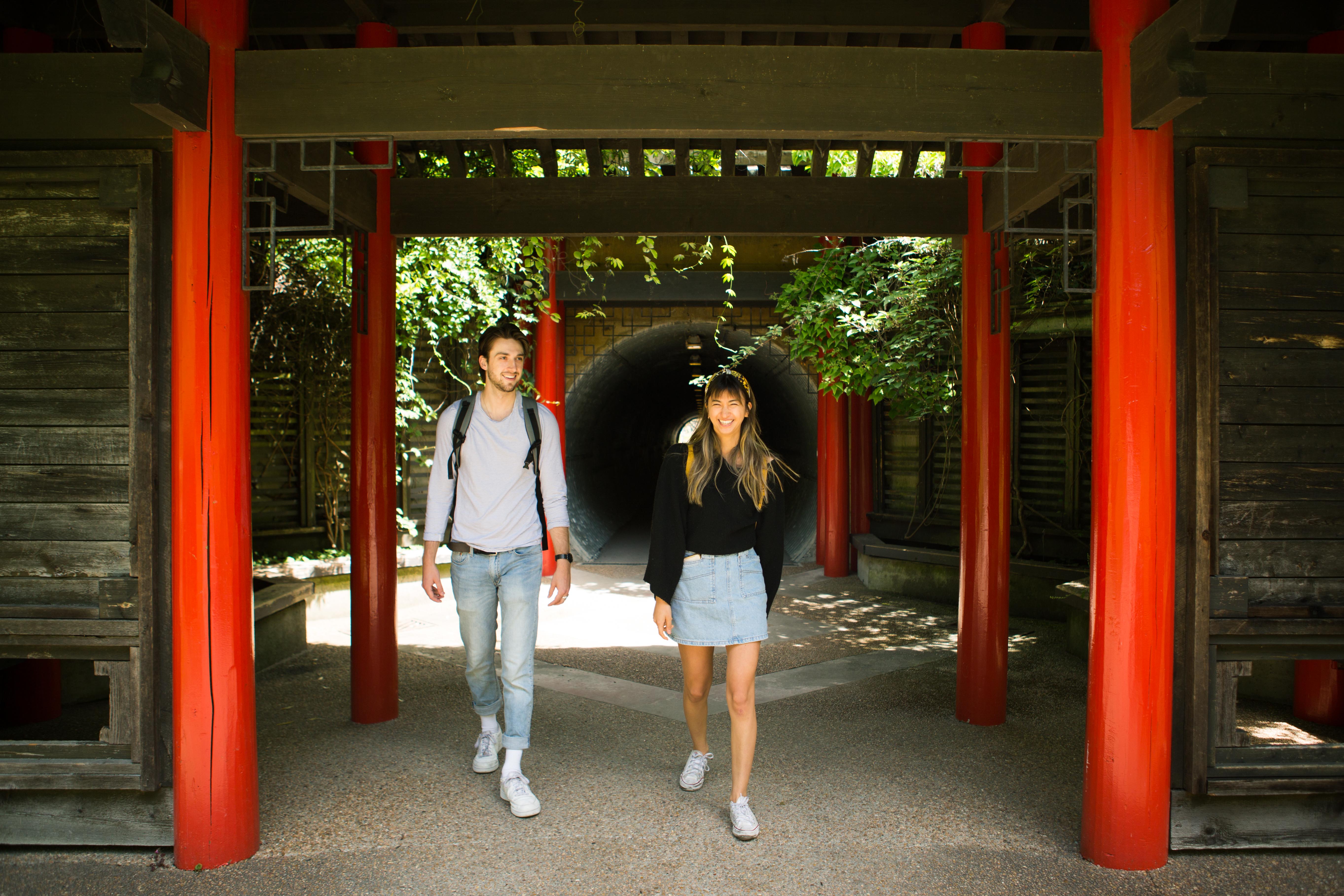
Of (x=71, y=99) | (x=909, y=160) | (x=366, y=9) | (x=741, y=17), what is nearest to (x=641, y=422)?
(x=909, y=160)

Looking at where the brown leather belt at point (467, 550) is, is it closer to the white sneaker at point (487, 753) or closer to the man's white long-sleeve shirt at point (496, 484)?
the man's white long-sleeve shirt at point (496, 484)

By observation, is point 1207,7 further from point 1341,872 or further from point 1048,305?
point 1048,305

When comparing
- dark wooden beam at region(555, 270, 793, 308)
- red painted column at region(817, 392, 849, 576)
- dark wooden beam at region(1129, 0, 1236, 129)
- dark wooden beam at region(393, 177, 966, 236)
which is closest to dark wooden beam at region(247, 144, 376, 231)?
dark wooden beam at region(393, 177, 966, 236)

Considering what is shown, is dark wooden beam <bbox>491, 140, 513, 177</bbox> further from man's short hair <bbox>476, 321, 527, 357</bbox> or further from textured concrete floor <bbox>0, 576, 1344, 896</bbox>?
textured concrete floor <bbox>0, 576, 1344, 896</bbox>

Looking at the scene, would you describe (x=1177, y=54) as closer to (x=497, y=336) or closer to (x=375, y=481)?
(x=497, y=336)

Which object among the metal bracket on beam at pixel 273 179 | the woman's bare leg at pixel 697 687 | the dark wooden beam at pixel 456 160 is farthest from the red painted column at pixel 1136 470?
the dark wooden beam at pixel 456 160

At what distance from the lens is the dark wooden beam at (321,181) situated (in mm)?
3730

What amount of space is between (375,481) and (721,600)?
99.3 inches

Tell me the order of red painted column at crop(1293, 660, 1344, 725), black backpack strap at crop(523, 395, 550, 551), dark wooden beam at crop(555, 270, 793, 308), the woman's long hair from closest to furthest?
the woman's long hair
black backpack strap at crop(523, 395, 550, 551)
red painted column at crop(1293, 660, 1344, 725)
dark wooden beam at crop(555, 270, 793, 308)

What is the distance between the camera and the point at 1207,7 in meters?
2.86

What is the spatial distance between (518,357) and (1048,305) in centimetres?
589

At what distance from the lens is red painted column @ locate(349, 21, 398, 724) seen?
16.4 ft

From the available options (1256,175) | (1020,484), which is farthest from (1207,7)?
(1020,484)

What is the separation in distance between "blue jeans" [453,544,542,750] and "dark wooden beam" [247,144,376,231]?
1702 mm
